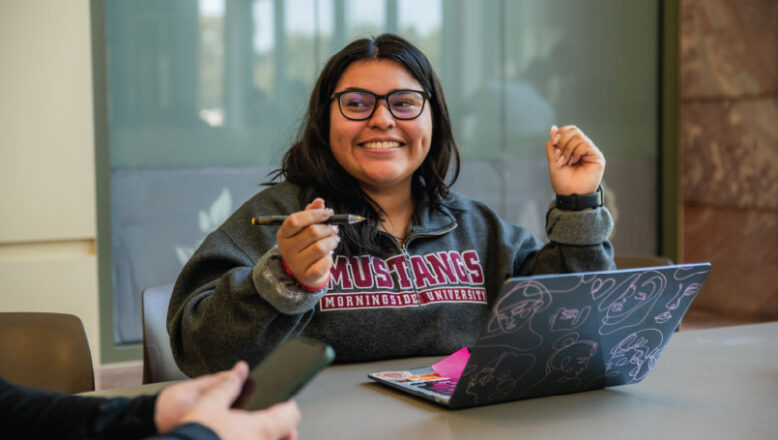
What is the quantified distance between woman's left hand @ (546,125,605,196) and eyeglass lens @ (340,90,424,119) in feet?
0.96

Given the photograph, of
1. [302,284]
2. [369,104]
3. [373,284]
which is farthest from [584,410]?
[369,104]

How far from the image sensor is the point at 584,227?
164cm

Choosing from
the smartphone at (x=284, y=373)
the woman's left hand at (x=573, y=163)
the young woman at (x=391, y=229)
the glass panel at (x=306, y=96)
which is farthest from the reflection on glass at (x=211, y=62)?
the smartphone at (x=284, y=373)

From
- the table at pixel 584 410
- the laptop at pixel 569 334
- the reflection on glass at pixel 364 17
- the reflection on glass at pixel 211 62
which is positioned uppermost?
the reflection on glass at pixel 364 17

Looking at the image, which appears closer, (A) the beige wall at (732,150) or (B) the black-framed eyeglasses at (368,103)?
(B) the black-framed eyeglasses at (368,103)

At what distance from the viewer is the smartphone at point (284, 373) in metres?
0.82

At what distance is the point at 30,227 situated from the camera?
10.1 ft

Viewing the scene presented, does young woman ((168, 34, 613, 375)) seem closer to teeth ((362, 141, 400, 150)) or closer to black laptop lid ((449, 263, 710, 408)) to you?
teeth ((362, 141, 400, 150))

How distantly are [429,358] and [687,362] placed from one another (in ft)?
1.39

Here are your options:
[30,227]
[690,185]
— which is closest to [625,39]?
[690,185]

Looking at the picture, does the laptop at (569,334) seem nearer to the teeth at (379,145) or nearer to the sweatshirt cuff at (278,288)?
the sweatshirt cuff at (278,288)

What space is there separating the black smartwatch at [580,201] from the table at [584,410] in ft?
1.25

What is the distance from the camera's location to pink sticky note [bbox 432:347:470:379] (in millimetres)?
1267

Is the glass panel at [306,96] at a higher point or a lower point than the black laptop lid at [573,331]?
higher
